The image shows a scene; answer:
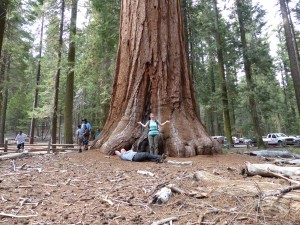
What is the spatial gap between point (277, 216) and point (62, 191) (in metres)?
2.74

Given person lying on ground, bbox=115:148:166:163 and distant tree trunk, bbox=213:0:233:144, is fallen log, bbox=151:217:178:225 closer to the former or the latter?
person lying on ground, bbox=115:148:166:163

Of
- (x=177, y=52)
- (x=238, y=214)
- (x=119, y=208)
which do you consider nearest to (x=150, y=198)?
(x=119, y=208)

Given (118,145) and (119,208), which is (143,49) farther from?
(119,208)

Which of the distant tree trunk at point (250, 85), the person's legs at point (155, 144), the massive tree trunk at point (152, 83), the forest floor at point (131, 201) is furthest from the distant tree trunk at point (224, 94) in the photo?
the forest floor at point (131, 201)

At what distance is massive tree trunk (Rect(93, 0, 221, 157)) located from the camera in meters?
6.86

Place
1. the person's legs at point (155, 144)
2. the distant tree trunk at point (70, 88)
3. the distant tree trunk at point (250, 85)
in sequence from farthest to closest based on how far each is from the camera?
1. the distant tree trunk at point (250, 85)
2. the distant tree trunk at point (70, 88)
3. the person's legs at point (155, 144)

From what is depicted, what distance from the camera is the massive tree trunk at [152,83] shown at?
6.86 meters

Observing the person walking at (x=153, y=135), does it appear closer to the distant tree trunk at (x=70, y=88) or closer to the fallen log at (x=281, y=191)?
the fallen log at (x=281, y=191)

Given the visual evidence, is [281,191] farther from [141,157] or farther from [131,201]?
[141,157]

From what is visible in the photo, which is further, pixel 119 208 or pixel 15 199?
pixel 15 199

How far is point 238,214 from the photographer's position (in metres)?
2.16

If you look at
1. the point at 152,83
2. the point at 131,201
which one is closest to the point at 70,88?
the point at 152,83

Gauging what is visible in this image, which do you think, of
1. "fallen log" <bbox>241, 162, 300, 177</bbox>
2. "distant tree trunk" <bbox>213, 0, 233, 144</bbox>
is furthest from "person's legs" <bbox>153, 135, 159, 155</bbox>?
"distant tree trunk" <bbox>213, 0, 233, 144</bbox>

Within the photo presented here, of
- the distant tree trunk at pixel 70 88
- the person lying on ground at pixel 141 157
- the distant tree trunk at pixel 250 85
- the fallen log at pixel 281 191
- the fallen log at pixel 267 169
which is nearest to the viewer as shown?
the fallen log at pixel 281 191
